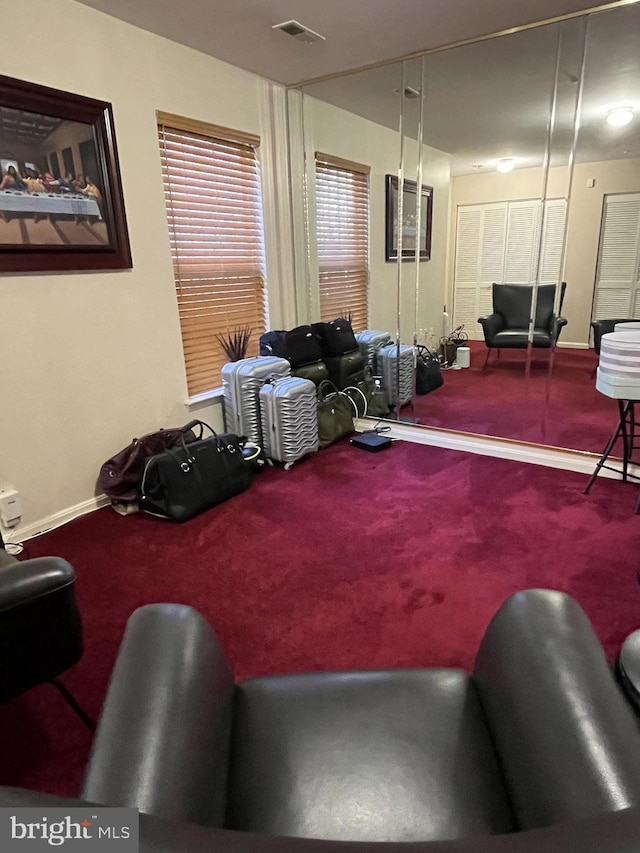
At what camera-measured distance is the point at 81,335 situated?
2.75 metres

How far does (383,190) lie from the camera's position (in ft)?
13.8

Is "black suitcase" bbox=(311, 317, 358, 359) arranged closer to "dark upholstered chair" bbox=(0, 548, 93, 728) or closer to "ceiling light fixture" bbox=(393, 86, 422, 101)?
"ceiling light fixture" bbox=(393, 86, 422, 101)

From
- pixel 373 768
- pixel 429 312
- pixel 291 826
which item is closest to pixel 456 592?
pixel 373 768

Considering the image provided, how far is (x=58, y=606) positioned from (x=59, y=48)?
8.58ft

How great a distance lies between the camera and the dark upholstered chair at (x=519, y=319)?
3688 millimetres

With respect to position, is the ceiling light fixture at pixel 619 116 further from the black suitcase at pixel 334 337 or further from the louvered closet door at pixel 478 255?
the black suitcase at pixel 334 337

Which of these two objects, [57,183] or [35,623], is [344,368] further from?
[35,623]

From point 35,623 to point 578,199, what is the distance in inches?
158

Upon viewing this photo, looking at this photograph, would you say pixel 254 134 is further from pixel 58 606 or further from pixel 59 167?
pixel 58 606

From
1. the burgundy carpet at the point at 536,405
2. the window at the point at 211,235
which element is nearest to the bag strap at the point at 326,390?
the window at the point at 211,235

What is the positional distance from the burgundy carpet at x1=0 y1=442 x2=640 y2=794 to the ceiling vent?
2554mm

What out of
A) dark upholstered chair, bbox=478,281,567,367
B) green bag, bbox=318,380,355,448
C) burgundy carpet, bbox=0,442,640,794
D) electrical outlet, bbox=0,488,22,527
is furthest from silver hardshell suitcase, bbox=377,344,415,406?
electrical outlet, bbox=0,488,22,527

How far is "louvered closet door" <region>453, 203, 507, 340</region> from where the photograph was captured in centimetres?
423

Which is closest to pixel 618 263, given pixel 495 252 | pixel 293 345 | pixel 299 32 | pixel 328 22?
pixel 495 252
